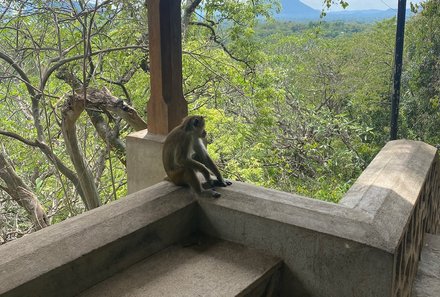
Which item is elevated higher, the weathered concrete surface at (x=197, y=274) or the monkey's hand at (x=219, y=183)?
the monkey's hand at (x=219, y=183)

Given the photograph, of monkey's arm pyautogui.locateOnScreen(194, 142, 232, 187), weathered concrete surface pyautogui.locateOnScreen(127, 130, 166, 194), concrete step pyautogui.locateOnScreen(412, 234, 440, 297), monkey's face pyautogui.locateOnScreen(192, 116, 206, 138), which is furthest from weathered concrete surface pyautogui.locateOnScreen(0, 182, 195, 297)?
concrete step pyautogui.locateOnScreen(412, 234, 440, 297)

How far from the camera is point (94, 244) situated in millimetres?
1537

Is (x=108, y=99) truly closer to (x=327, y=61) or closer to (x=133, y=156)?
(x=133, y=156)

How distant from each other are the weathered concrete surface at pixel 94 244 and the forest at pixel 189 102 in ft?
6.17

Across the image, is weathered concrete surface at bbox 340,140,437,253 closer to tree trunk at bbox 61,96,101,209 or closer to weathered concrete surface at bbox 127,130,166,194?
weathered concrete surface at bbox 127,130,166,194

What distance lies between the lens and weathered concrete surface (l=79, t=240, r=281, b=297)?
1.52 m

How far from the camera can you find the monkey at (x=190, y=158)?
198cm

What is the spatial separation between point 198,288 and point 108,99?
242 centimetres

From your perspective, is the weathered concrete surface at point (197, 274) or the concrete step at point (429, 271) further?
the concrete step at point (429, 271)

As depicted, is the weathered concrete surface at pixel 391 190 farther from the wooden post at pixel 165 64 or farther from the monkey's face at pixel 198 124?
the wooden post at pixel 165 64

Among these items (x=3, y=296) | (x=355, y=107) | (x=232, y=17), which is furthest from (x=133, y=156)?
(x=355, y=107)

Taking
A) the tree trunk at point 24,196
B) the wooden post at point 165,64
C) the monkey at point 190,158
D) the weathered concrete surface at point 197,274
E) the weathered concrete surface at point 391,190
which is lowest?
the tree trunk at point 24,196

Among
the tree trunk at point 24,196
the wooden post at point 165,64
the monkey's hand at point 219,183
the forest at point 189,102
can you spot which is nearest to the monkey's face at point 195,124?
the monkey's hand at point 219,183

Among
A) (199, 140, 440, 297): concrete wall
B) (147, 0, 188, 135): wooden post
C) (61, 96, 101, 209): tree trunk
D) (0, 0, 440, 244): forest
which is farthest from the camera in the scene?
(0, 0, 440, 244): forest
